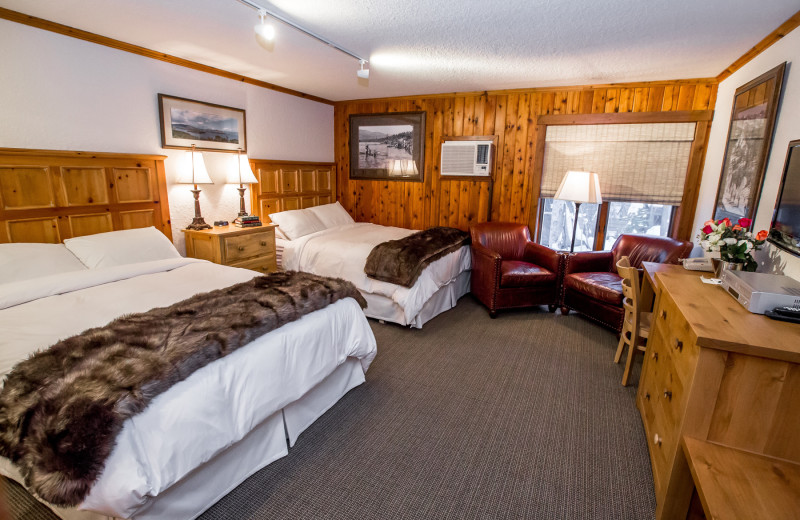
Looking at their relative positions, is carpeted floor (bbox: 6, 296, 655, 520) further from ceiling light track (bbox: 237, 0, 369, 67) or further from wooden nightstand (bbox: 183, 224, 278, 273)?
ceiling light track (bbox: 237, 0, 369, 67)

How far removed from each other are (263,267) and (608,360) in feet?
11.0

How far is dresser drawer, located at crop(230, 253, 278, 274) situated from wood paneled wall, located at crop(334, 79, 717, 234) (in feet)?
6.23

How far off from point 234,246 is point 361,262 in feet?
4.05

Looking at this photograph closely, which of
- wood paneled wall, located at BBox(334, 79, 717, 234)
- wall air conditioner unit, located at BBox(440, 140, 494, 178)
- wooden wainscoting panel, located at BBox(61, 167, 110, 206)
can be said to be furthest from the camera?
wall air conditioner unit, located at BBox(440, 140, 494, 178)

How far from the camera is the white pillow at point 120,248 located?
272cm

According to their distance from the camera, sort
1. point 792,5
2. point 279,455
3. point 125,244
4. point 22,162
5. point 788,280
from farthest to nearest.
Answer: point 125,244, point 22,162, point 792,5, point 279,455, point 788,280

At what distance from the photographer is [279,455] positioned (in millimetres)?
1979

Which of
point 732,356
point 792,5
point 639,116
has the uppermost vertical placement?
point 792,5

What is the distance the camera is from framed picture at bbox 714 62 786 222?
242cm

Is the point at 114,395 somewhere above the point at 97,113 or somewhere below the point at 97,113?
below

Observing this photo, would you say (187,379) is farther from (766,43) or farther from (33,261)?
(766,43)

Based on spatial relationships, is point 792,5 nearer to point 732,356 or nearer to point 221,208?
point 732,356

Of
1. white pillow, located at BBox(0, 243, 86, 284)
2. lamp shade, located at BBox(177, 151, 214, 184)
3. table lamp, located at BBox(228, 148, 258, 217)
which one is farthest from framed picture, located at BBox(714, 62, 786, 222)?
white pillow, located at BBox(0, 243, 86, 284)

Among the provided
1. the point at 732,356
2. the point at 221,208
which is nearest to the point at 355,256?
the point at 221,208
